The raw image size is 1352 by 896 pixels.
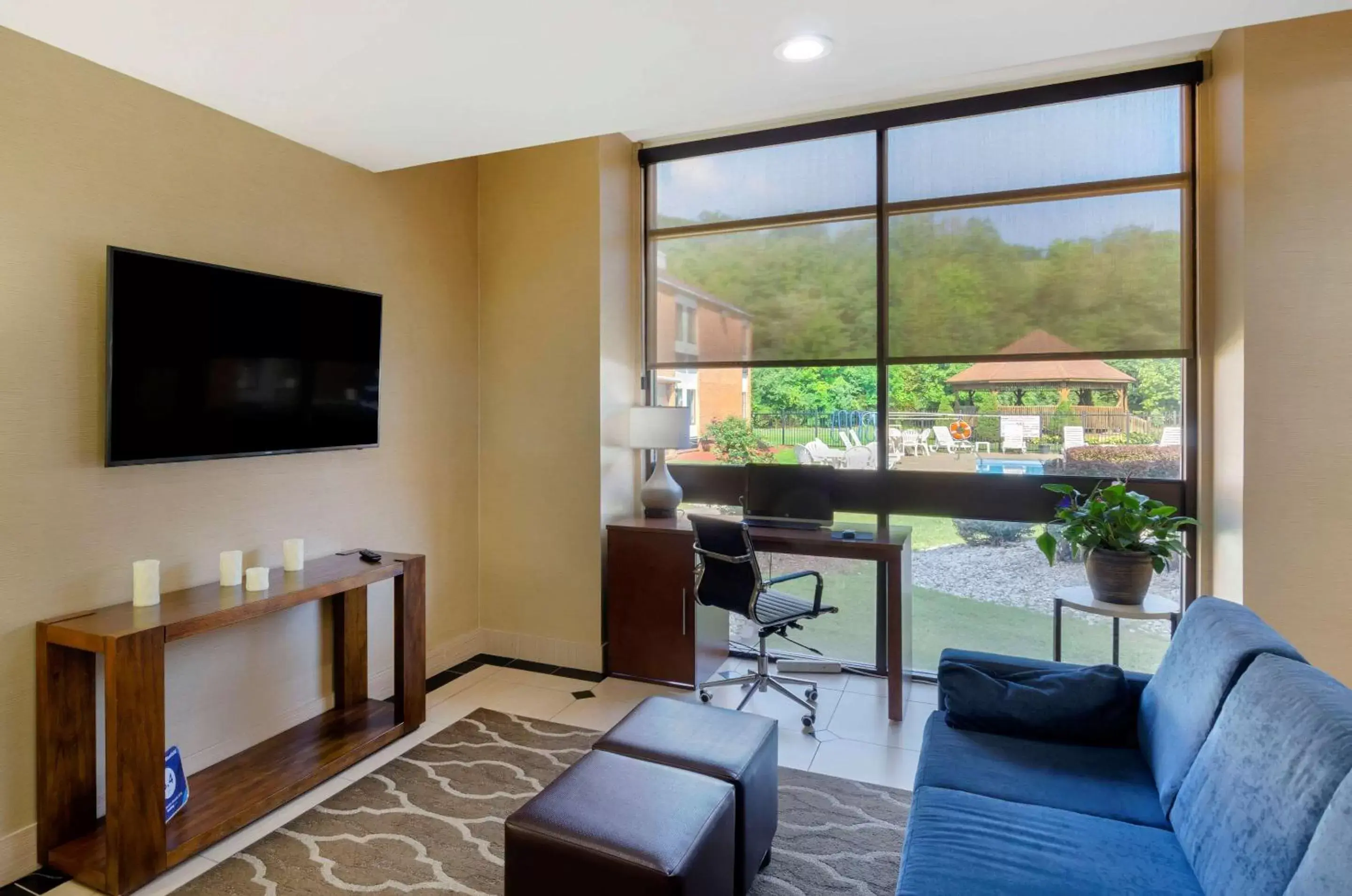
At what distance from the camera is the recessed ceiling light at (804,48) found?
2.19 meters

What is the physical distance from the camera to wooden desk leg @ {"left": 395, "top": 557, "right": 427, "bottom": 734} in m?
3.12

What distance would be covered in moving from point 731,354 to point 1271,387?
246 cm

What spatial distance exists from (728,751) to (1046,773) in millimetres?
892

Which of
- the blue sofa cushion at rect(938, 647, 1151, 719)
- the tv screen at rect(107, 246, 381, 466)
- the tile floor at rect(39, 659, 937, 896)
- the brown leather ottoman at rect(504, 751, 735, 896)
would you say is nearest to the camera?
the brown leather ottoman at rect(504, 751, 735, 896)

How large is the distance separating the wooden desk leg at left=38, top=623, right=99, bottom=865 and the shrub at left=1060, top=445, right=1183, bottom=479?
162 inches

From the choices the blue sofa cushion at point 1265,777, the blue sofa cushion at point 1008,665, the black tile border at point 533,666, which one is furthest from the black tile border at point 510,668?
the blue sofa cushion at point 1265,777

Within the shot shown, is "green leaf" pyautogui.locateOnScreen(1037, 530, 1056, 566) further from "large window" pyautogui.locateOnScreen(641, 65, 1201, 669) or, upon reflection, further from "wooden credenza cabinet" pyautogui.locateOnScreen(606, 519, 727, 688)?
"wooden credenza cabinet" pyautogui.locateOnScreen(606, 519, 727, 688)

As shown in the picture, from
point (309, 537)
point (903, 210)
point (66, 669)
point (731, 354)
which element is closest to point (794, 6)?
point (903, 210)

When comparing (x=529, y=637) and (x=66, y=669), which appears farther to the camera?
(x=529, y=637)

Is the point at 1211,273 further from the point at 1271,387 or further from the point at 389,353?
the point at 389,353

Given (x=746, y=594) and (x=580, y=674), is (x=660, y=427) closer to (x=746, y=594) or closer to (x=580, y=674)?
(x=746, y=594)

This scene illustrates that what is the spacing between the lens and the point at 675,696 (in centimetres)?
363

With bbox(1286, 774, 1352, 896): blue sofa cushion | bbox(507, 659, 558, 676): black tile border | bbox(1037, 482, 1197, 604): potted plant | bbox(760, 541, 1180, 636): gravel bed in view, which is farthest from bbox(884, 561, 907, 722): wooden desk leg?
bbox(1286, 774, 1352, 896): blue sofa cushion

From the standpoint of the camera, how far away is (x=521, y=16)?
204cm
